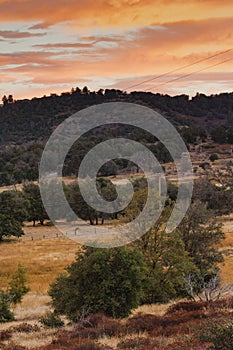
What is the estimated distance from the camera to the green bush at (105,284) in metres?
21.8

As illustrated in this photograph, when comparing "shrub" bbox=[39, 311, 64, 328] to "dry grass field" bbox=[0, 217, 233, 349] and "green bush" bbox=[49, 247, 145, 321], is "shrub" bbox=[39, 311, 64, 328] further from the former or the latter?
"green bush" bbox=[49, 247, 145, 321]

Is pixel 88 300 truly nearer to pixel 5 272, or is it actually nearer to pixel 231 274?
pixel 231 274

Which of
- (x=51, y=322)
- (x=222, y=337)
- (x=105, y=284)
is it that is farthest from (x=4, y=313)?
(x=222, y=337)

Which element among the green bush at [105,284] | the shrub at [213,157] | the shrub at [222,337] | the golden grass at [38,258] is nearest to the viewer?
the shrub at [222,337]

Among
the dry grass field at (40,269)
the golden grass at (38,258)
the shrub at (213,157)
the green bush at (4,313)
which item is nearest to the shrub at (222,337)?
the dry grass field at (40,269)

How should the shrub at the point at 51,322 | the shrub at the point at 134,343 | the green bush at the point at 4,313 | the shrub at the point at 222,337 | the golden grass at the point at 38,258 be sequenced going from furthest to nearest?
1. the golden grass at the point at 38,258
2. the green bush at the point at 4,313
3. the shrub at the point at 51,322
4. the shrub at the point at 134,343
5. the shrub at the point at 222,337

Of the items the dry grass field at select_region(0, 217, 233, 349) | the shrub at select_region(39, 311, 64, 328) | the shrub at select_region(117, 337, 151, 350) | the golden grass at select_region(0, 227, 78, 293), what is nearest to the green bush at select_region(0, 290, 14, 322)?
the dry grass field at select_region(0, 217, 233, 349)

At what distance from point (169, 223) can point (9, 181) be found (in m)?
85.3

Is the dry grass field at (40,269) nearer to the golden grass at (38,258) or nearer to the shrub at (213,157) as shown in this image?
the golden grass at (38,258)

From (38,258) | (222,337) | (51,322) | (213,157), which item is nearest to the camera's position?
A: (222,337)

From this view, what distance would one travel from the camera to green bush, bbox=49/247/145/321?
21.8m

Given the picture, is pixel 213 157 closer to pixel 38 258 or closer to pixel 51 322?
pixel 38 258

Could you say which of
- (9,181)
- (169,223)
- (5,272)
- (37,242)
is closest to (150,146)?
(9,181)

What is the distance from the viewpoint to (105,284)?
21641 millimetres
